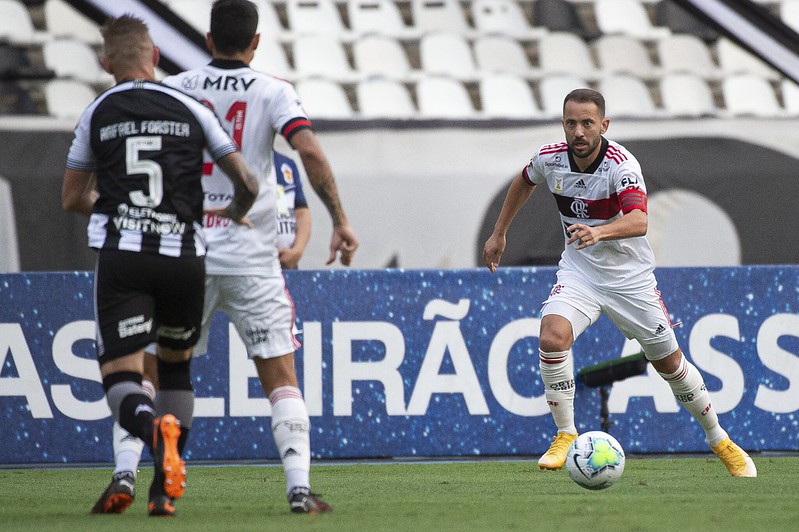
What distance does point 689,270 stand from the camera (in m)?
7.64

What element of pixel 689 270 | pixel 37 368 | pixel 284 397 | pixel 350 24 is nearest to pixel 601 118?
pixel 689 270

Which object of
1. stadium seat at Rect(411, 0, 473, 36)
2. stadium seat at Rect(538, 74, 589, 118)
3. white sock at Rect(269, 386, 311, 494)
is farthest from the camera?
stadium seat at Rect(411, 0, 473, 36)

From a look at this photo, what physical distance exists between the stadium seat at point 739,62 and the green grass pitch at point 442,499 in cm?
682

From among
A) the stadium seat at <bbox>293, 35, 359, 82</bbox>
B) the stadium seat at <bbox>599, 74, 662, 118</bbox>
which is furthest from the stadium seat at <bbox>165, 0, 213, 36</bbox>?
the stadium seat at <bbox>599, 74, 662, 118</bbox>

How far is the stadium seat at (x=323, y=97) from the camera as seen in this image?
11477mm

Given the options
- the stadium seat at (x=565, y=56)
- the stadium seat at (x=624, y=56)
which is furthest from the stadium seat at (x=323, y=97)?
the stadium seat at (x=624, y=56)

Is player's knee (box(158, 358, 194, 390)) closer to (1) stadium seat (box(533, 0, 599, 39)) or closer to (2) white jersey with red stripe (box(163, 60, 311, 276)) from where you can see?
(2) white jersey with red stripe (box(163, 60, 311, 276))

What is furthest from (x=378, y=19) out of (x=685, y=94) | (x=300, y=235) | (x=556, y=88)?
(x=300, y=235)

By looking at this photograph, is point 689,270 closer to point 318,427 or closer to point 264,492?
point 318,427

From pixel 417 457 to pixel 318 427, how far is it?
0.63 meters

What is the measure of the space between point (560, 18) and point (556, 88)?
4.59ft

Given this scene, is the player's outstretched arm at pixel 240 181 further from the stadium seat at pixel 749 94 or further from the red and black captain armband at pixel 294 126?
the stadium seat at pixel 749 94

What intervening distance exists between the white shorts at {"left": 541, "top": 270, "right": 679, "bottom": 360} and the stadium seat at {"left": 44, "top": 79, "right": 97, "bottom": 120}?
19.7 feet

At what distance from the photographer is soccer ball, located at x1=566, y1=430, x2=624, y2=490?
200 inches
